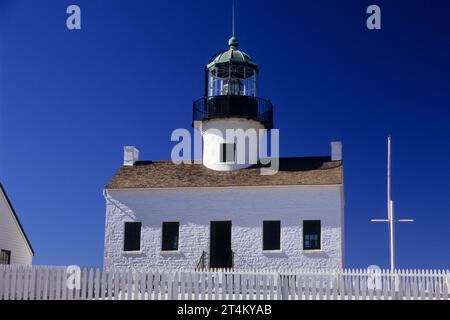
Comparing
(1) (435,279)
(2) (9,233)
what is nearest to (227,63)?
(2) (9,233)

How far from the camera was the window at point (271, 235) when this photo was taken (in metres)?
29.7

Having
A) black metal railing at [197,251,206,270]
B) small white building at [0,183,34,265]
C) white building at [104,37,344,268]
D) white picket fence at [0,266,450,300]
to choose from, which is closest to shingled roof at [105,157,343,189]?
white building at [104,37,344,268]

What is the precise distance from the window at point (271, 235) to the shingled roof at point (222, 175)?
1659mm

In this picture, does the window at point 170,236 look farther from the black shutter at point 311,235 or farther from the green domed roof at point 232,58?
the green domed roof at point 232,58

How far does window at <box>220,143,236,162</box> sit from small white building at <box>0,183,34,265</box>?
30.7ft

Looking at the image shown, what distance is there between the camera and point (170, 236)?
1204 inches

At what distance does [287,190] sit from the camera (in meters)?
29.8

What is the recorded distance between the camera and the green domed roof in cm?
3331

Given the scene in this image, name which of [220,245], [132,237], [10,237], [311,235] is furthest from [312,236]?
[10,237]

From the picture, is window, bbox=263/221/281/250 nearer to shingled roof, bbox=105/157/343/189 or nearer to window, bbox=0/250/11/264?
shingled roof, bbox=105/157/343/189

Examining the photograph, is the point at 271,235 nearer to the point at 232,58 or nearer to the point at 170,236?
the point at 170,236

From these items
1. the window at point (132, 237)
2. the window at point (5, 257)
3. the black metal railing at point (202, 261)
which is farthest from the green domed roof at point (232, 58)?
the window at point (5, 257)

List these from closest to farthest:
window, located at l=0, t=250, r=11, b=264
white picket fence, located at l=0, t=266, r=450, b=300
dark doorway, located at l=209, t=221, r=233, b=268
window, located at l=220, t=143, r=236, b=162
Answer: white picket fence, located at l=0, t=266, r=450, b=300 → window, located at l=0, t=250, r=11, b=264 → dark doorway, located at l=209, t=221, r=233, b=268 → window, located at l=220, t=143, r=236, b=162
